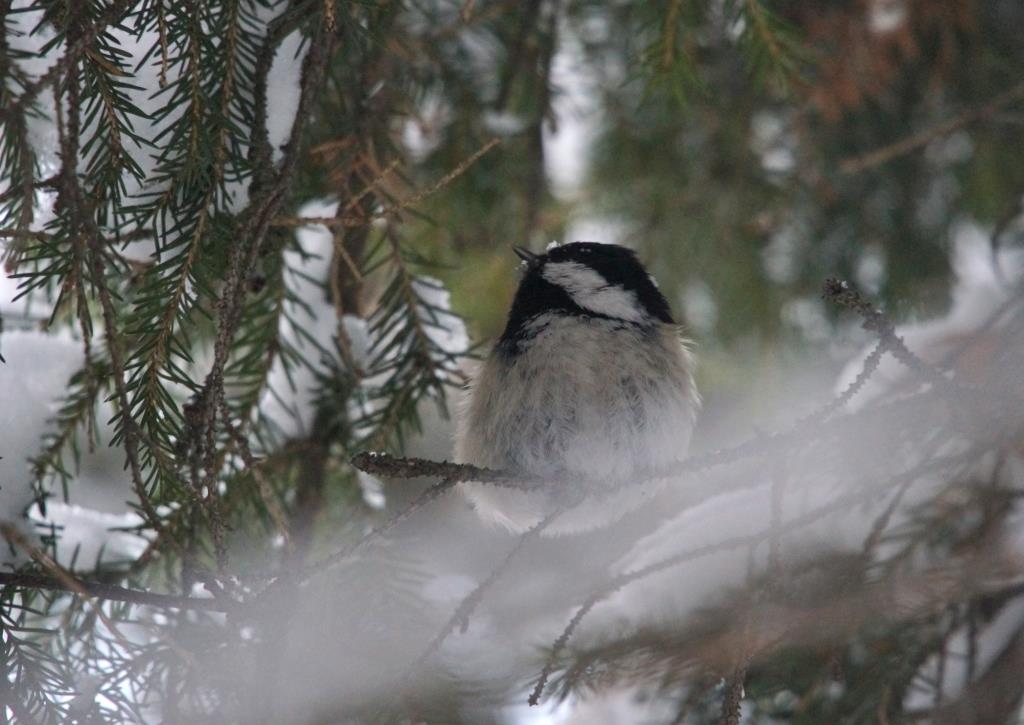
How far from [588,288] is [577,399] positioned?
0.50 m

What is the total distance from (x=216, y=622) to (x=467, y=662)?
66 centimetres

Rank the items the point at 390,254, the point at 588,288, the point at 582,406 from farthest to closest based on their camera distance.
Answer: the point at 588,288 < the point at 582,406 < the point at 390,254

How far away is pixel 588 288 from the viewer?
294 cm

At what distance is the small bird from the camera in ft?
8.43

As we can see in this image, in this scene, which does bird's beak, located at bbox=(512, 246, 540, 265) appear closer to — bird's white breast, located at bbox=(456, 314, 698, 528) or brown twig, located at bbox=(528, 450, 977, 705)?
bird's white breast, located at bbox=(456, 314, 698, 528)

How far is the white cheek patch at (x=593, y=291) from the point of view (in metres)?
2.88

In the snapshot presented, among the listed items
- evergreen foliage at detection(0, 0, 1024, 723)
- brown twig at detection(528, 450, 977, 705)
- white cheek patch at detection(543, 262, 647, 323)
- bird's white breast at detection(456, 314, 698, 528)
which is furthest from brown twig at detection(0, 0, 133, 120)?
white cheek patch at detection(543, 262, 647, 323)

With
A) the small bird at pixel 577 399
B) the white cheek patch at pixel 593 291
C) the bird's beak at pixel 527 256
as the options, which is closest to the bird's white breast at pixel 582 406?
the small bird at pixel 577 399

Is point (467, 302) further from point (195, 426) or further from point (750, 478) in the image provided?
point (195, 426)

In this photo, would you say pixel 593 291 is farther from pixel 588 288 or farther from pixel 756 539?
pixel 756 539

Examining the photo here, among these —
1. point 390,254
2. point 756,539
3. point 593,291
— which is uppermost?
point 593,291

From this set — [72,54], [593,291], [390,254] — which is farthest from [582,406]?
[72,54]

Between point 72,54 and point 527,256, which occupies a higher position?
point 527,256

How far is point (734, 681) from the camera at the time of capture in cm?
169
